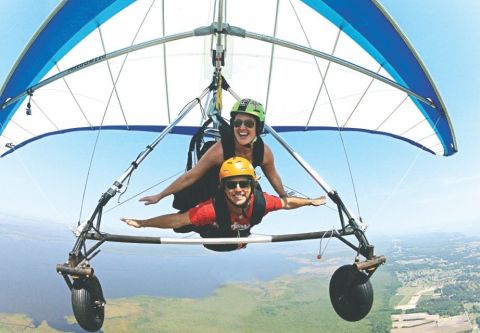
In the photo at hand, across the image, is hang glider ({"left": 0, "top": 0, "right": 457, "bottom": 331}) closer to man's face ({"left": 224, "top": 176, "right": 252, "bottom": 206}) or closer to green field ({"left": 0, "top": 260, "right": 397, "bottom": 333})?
man's face ({"left": 224, "top": 176, "right": 252, "bottom": 206})

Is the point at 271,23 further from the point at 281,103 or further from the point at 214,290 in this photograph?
the point at 214,290

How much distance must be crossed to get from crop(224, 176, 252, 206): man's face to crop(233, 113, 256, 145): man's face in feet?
1.73

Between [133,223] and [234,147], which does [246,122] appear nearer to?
[234,147]

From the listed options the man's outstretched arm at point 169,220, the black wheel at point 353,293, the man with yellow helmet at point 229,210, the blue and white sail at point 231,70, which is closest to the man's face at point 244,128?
the man with yellow helmet at point 229,210

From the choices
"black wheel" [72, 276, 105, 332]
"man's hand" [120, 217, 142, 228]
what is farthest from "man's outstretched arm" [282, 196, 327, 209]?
"black wheel" [72, 276, 105, 332]

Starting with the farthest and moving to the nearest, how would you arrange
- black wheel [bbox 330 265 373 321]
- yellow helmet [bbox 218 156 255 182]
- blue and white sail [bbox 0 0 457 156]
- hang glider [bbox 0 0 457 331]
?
blue and white sail [bbox 0 0 457 156] < hang glider [bbox 0 0 457 331] < black wheel [bbox 330 265 373 321] < yellow helmet [bbox 218 156 255 182]

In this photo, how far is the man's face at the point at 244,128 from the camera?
13.0 feet

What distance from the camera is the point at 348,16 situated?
4621mm

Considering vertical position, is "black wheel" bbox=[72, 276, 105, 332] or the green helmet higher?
the green helmet

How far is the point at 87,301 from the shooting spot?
140 inches

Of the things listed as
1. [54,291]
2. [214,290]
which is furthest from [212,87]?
[54,291]

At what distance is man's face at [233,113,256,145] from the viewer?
397cm

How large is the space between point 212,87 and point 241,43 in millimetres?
1776

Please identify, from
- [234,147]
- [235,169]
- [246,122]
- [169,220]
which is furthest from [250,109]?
[169,220]
